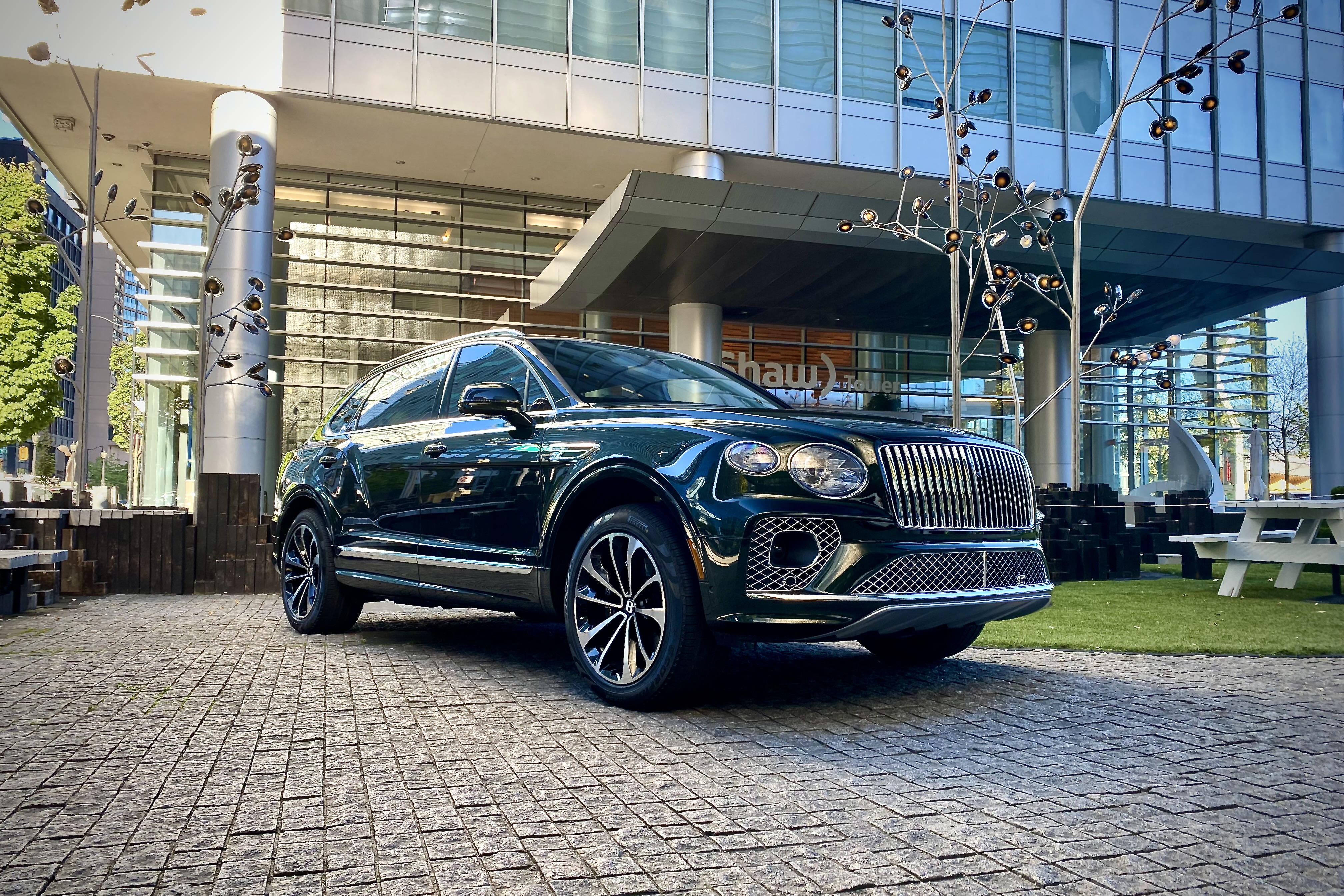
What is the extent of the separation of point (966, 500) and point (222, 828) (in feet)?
10.4

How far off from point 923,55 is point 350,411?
852 inches

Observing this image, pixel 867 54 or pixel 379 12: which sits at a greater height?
pixel 867 54

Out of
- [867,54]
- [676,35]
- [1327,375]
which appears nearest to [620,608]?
[676,35]

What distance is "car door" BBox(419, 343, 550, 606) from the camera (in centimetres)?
518

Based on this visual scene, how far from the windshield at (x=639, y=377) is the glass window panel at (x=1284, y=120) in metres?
28.0

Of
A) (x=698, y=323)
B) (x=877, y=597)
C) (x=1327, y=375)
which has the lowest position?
(x=877, y=597)

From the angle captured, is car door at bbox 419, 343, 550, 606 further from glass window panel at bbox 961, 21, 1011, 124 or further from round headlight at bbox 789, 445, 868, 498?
glass window panel at bbox 961, 21, 1011, 124

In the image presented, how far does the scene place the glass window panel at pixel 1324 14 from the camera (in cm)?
2998

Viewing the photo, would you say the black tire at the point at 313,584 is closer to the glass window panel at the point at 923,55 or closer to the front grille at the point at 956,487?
the front grille at the point at 956,487

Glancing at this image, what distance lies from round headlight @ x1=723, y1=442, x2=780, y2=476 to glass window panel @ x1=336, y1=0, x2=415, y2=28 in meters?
20.1

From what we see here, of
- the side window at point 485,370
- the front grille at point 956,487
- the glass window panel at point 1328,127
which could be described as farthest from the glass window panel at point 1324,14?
the side window at point 485,370

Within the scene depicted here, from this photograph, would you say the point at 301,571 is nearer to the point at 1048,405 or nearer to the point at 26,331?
the point at 1048,405

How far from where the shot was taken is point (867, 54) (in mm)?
24906

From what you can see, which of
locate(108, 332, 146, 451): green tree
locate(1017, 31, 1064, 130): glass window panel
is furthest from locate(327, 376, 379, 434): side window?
locate(108, 332, 146, 451): green tree
